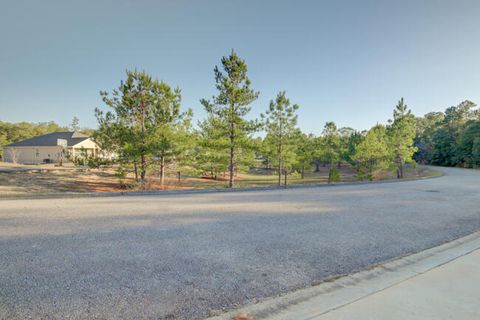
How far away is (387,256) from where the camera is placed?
3.71 m

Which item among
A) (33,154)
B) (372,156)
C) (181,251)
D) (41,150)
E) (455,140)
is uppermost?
(455,140)

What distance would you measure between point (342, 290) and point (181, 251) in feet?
8.14

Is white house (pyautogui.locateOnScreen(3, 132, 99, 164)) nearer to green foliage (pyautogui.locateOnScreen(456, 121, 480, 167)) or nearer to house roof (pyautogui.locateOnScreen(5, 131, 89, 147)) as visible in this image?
house roof (pyautogui.locateOnScreen(5, 131, 89, 147))

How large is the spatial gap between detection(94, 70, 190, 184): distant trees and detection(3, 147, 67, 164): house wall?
2664cm

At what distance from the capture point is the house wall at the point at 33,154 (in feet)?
111

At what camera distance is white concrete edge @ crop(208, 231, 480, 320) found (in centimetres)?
226

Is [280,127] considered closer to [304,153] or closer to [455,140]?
[304,153]

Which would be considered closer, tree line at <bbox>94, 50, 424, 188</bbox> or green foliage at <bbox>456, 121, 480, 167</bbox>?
tree line at <bbox>94, 50, 424, 188</bbox>

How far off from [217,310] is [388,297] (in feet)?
6.14

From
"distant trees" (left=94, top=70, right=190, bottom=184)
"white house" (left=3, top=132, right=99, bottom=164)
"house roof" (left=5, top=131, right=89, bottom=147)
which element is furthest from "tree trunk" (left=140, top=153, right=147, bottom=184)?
"house roof" (left=5, top=131, right=89, bottom=147)

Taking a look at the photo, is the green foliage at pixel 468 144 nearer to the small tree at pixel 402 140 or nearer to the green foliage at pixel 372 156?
the small tree at pixel 402 140

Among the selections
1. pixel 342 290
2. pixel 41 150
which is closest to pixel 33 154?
pixel 41 150

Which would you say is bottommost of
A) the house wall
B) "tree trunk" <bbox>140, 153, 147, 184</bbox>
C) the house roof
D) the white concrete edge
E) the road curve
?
the road curve

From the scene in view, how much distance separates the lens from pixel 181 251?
3.84m
